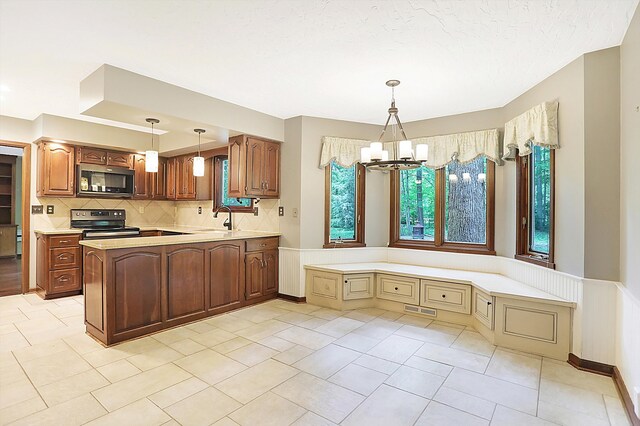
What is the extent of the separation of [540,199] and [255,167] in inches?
131

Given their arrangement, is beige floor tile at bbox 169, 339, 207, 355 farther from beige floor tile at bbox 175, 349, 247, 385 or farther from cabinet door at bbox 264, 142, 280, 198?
cabinet door at bbox 264, 142, 280, 198

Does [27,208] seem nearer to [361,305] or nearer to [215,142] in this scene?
[215,142]

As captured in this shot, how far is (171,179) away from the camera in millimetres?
6031

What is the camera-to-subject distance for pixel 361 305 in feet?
14.0

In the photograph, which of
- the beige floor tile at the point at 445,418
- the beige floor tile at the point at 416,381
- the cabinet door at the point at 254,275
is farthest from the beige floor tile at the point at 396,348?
the cabinet door at the point at 254,275

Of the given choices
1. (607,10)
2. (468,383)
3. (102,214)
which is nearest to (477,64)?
(607,10)

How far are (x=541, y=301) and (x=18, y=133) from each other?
6.81 m

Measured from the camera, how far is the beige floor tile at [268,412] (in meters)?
1.99

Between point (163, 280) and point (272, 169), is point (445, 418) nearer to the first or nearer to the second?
point (163, 280)

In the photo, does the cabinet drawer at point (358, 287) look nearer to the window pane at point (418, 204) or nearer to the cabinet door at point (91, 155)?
the window pane at point (418, 204)

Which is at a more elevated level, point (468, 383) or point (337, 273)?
point (337, 273)

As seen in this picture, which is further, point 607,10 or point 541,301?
point 541,301

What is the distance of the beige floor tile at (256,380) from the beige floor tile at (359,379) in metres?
0.36

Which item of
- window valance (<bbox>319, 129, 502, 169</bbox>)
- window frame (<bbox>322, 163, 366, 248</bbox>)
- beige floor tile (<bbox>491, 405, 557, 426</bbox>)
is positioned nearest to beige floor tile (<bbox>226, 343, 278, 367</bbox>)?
beige floor tile (<bbox>491, 405, 557, 426</bbox>)
